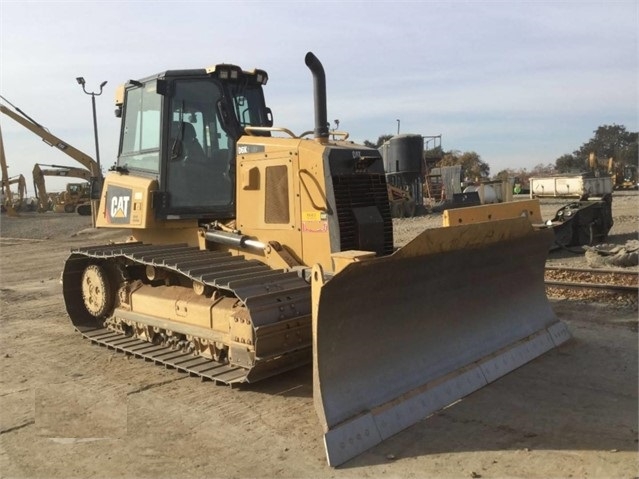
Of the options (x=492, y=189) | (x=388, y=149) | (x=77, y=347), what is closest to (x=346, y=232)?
(x=77, y=347)

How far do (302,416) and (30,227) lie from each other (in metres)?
32.1

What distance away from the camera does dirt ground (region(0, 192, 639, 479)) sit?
152 inches

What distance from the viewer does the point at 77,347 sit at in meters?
7.14

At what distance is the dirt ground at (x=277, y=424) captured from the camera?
152 inches

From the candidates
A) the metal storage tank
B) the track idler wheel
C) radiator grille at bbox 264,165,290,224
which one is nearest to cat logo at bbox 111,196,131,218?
the track idler wheel

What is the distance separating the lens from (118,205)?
7469mm

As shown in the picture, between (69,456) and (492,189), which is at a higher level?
(492,189)

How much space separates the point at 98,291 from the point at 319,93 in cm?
390

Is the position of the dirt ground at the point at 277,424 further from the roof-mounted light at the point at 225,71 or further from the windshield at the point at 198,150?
the roof-mounted light at the point at 225,71

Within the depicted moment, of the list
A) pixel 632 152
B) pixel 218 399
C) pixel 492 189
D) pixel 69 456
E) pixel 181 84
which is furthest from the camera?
pixel 632 152

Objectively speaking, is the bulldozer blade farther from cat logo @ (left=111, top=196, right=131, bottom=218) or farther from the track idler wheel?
the track idler wheel

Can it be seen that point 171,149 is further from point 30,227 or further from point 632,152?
point 632,152

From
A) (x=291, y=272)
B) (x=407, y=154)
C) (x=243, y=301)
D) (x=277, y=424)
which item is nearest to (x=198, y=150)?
(x=291, y=272)

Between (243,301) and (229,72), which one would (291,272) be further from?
(229,72)
